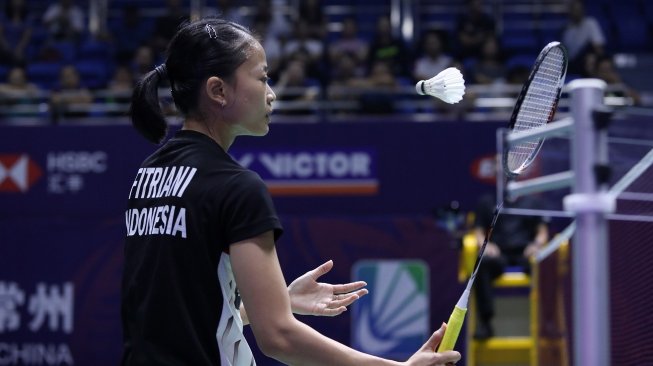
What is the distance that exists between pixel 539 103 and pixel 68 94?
27.1ft

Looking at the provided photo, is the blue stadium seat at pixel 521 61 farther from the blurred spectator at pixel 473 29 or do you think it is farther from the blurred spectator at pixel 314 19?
the blurred spectator at pixel 314 19

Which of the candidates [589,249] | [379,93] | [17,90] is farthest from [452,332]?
[17,90]

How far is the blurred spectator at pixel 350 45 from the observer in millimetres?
11398

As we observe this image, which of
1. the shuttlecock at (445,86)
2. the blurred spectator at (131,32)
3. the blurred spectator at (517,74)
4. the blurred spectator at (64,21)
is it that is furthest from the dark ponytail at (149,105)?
the blurred spectator at (64,21)

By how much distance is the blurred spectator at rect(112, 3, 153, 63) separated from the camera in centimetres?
1216

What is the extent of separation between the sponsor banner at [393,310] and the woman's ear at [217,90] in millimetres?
6314

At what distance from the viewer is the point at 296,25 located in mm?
11711

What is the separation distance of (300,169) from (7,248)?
8.73ft

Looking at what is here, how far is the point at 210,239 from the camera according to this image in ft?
7.66

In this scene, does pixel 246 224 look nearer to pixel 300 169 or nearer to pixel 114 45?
pixel 300 169

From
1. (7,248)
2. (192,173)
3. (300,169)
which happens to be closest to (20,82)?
(7,248)

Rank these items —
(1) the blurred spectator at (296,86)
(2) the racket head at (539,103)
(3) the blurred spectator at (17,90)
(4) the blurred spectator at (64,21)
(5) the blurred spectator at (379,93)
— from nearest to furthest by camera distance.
Answer: (2) the racket head at (539,103) → (5) the blurred spectator at (379,93) → (1) the blurred spectator at (296,86) → (3) the blurred spectator at (17,90) → (4) the blurred spectator at (64,21)

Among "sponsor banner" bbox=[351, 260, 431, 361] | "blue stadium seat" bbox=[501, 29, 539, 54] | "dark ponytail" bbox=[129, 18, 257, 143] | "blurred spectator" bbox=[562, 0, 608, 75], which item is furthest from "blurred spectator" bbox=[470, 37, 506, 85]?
"dark ponytail" bbox=[129, 18, 257, 143]

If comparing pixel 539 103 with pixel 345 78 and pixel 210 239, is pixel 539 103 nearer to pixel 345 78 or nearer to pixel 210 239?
pixel 210 239
